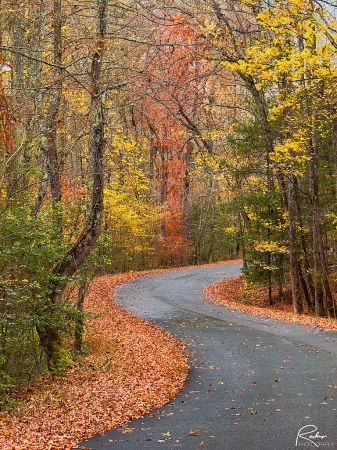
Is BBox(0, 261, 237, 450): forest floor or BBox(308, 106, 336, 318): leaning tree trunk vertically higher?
BBox(308, 106, 336, 318): leaning tree trunk

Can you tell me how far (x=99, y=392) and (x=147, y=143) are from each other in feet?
96.0

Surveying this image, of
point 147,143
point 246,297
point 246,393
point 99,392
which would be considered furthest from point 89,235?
point 147,143

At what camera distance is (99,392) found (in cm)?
726

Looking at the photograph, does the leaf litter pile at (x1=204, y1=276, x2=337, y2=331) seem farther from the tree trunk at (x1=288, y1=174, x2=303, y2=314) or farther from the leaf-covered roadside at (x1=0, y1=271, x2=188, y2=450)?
the leaf-covered roadside at (x1=0, y1=271, x2=188, y2=450)

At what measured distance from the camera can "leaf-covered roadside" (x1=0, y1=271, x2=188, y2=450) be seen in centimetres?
579

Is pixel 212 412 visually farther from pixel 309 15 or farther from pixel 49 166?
pixel 309 15

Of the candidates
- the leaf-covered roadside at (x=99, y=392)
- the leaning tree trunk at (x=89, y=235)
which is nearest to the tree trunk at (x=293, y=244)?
the leaf-covered roadside at (x=99, y=392)

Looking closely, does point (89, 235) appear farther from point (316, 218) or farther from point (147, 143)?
point (147, 143)

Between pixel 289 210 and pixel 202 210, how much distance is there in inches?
843

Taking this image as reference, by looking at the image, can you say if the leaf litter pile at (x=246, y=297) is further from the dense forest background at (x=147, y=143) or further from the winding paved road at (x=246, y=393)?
the winding paved road at (x=246, y=393)

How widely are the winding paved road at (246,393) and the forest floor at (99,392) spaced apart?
0.33m

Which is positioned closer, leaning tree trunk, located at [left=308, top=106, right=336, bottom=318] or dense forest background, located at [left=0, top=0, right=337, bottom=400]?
dense forest background, located at [left=0, top=0, right=337, bottom=400]

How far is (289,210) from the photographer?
15.4m

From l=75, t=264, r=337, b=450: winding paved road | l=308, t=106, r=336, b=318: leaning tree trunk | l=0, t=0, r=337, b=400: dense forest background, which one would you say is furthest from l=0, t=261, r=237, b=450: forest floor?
l=308, t=106, r=336, b=318: leaning tree trunk
